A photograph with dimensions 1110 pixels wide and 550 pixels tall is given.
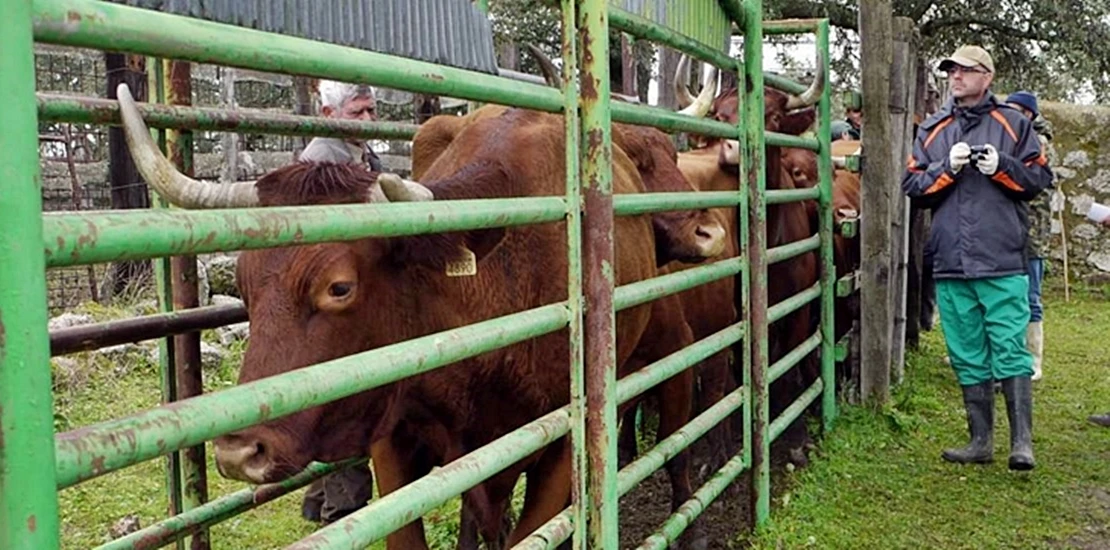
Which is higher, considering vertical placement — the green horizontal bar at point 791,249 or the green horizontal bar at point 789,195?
the green horizontal bar at point 789,195

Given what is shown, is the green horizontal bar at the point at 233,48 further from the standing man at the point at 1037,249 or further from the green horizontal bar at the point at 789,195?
the standing man at the point at 1037,249

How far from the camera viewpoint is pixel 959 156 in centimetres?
520

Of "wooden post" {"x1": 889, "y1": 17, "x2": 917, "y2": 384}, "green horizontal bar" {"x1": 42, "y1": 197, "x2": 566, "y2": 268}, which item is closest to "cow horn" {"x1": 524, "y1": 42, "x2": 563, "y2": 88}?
"green horizontal bar" {"x1": 42, "y1": 197, "x2": 566, "y2": 268}

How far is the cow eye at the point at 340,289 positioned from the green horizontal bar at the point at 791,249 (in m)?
2.32

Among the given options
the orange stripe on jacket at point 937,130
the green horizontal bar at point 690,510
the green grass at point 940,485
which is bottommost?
the green grass at point 940,485

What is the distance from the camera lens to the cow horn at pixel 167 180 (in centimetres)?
183

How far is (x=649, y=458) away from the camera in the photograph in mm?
3166

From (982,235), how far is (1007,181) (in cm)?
30

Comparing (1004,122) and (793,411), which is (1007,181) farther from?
(793,411)

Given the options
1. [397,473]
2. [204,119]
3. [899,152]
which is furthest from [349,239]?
[899,152]

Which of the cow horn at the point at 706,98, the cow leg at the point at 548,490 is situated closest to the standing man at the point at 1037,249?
the cow horn at the point at 706,98

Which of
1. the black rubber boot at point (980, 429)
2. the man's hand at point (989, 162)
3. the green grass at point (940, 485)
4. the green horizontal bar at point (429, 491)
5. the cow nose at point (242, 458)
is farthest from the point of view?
the black rubber boot at point (980, 429)

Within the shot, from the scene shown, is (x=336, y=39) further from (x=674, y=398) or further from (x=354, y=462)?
(x=674, y=398)

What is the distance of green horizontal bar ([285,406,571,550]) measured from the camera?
1617 mm
